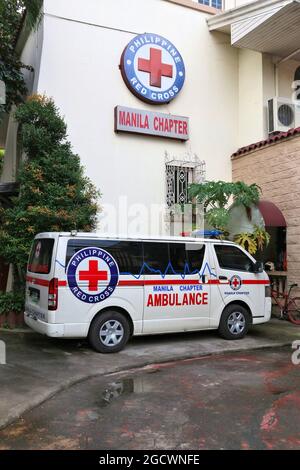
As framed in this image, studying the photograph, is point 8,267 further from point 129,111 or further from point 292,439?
point 292,439

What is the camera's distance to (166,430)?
14.5 feet

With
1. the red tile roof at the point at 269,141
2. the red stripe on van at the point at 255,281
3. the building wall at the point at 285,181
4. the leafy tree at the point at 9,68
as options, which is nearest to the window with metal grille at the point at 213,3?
the red tile roof at the point at 269,141

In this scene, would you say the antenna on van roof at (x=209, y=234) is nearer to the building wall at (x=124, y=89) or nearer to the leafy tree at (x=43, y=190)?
the building wall at (x=124, y=89)

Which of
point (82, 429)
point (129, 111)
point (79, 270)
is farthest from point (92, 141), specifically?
point (82, 429)

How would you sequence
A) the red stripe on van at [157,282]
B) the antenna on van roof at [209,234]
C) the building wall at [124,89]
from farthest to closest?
the building wall at [124,89]
the antenna on van roof at [209,234]
the red stripe on van at [157,282]

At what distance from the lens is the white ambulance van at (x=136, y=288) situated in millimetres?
7211

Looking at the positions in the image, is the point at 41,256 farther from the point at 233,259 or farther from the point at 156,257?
the point at 233,259

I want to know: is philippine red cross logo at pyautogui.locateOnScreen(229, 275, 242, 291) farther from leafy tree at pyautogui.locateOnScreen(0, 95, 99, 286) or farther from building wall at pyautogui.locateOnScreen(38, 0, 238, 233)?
building wall at pyautogui.locateOnScreen(38, 0, 238, 233)

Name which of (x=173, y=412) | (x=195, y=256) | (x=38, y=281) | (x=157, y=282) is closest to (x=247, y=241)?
(x=195, y=256)

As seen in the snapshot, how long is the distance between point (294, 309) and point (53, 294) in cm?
610

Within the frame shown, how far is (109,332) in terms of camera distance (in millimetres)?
7547

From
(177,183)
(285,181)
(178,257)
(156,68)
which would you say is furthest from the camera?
(177,183)

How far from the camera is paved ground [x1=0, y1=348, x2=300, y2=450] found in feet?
13.6

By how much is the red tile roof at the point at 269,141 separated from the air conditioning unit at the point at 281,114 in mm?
231
